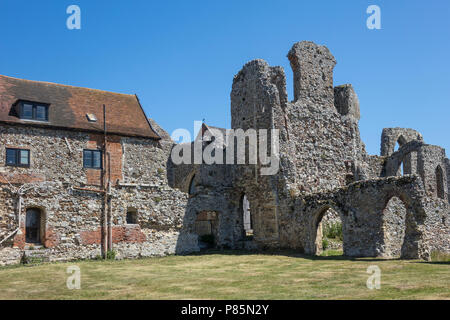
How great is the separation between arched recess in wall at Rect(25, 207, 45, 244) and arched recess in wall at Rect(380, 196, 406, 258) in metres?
15.3

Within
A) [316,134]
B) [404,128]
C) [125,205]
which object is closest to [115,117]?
[125,205]

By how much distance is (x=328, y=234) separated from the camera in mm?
24891

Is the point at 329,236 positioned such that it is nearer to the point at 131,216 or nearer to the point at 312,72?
the point at 312,72

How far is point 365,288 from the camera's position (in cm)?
1120

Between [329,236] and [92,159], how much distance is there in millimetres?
13409

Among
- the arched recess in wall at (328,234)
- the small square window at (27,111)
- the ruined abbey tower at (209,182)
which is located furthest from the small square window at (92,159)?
the arched recess in wall at (328,234)

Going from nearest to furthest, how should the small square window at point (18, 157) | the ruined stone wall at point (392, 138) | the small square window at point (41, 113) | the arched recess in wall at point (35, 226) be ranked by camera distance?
the arched recess in wall at point (35, 226)
the small square window at point (18, 157)
the small square window at point (41, 113)
the ruined stone wall at point (392, 138)

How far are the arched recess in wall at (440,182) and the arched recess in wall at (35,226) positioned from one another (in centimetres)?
2750

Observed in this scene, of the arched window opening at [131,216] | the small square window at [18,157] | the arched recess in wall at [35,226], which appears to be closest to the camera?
the arched recess in wall at [35,226]

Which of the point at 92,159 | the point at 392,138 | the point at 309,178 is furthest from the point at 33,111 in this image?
the point at 392,138

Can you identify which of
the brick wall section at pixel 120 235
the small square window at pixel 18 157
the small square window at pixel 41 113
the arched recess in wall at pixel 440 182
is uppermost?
the small square window at pixel 41 113

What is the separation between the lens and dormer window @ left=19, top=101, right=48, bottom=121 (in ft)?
72.7

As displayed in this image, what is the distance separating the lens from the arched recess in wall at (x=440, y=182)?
33.7m

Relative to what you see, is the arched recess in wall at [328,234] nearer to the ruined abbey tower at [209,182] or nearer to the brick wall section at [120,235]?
the ruined abbey tower at [209,182]
